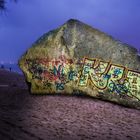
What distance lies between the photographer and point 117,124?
13555 mm

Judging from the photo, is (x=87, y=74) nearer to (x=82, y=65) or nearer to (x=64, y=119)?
(x=82, y=65)

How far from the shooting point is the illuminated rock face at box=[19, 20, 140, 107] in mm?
18031

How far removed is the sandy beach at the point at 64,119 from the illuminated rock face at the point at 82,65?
30.2 inches

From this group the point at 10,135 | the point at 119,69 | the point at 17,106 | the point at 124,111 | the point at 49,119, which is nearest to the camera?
the point at 10,135

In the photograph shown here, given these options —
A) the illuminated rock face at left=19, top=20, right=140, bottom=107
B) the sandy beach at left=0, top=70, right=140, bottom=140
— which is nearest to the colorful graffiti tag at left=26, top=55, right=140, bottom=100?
the illuminated rock face at left=19, top=20, right=140, bottom=107

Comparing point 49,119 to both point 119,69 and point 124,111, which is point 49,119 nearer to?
→ point 124,111

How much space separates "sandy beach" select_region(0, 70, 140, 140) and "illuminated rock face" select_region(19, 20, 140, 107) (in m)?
0.77

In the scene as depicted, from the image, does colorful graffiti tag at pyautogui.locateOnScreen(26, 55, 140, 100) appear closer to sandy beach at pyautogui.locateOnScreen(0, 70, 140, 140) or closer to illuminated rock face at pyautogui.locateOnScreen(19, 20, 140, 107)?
illuminated rock face at pyautogui.locateOnScreen(19, 20, 140, 107)

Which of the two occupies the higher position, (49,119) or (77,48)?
(77,48)

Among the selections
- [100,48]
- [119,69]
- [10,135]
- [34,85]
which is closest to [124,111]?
[119,69]

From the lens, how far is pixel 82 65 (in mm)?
18781

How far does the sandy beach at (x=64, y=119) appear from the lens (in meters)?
11.1

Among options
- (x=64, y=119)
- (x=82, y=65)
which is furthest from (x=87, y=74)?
(x=64, y=119)

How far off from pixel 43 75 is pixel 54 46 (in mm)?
1602
